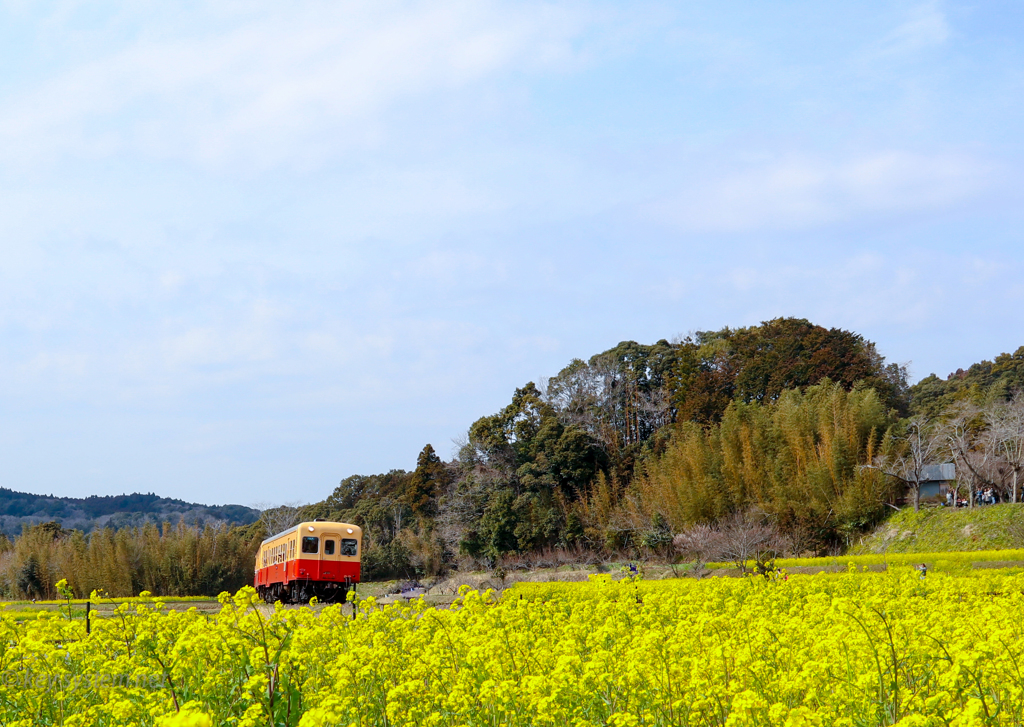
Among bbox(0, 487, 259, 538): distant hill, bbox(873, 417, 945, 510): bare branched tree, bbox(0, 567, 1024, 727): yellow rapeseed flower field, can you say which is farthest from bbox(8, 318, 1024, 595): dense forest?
bbox(0, 487, 259, 538): distant hill

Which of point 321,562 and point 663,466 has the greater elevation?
point 663,466

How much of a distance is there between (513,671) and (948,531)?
1979 cm

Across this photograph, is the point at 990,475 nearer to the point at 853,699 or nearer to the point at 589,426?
the point at 589,426

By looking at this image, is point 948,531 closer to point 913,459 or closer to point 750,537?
point 913,459

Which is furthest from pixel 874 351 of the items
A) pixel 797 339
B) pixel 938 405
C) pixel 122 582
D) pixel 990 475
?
pixel 122 582

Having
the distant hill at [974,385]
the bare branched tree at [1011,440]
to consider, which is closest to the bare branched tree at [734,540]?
the bare branched tree at [1011,440]

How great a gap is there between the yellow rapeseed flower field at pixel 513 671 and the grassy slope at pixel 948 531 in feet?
54.5

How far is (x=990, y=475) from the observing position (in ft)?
76.9

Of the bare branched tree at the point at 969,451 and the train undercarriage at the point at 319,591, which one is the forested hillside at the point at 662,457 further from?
the train undercarriage at the point at 319,591

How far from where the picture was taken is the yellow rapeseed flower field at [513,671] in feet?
10.2

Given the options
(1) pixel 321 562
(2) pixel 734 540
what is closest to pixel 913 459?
(2) pixel 734 540

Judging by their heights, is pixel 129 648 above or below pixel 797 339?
below

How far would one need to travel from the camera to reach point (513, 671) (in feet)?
12.7

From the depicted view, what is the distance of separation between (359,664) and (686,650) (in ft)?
5.08
